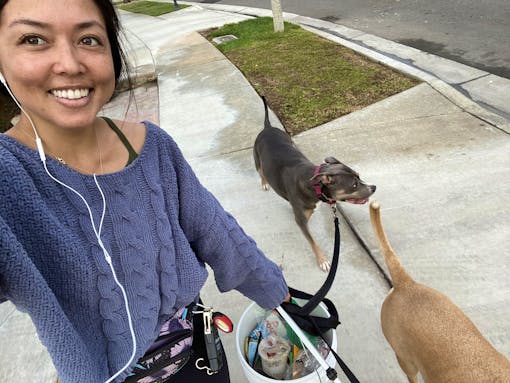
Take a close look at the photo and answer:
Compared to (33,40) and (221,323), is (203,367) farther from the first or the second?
(33,40)

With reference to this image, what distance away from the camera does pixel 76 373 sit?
1023 mm

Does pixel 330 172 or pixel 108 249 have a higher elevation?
pixel 108 249

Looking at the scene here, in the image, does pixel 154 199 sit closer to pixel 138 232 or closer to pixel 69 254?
pixel 138 232

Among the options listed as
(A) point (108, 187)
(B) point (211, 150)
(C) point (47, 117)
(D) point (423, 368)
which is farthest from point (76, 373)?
(B) point (211, 150)

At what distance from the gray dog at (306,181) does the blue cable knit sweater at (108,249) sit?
162 centimetres

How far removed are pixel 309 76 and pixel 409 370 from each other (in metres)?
5.11

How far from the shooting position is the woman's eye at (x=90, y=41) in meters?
1.00

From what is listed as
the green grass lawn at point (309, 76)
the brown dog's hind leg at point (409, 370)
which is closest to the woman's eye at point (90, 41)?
the brown dog's hind leg at point (409, 370)

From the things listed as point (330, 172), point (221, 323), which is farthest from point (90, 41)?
point (330, 172)

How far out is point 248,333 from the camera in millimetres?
2098

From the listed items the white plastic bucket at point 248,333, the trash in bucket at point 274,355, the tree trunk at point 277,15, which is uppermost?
the tree trunk at point 277,15

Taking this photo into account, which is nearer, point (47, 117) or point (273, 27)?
point (47, 117)

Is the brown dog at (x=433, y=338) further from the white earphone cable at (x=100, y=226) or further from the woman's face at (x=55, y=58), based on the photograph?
the woman's face at (x=55, y=58)

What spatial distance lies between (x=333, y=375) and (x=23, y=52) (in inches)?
54.9
